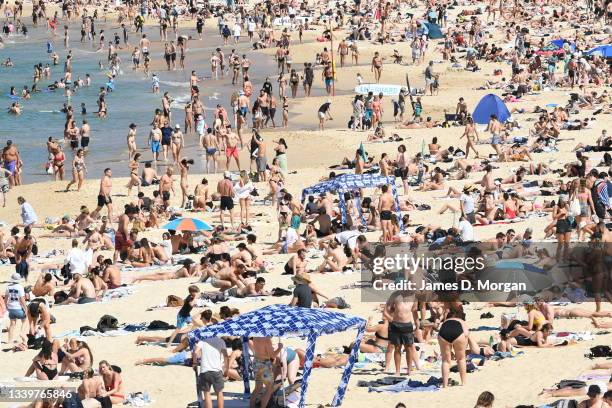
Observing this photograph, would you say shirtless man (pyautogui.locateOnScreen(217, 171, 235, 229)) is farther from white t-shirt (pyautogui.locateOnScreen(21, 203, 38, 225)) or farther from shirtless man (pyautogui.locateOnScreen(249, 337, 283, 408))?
shirtless man (pyautogui.locateOnScreen(249, 337, 283, 408))

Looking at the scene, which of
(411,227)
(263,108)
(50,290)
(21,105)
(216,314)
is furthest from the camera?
(21,105)

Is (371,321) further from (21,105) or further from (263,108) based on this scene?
(21,105)

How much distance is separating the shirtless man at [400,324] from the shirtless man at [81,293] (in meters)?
6.05

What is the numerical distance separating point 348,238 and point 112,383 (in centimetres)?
736

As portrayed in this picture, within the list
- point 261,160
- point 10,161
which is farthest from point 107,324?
point 10,161

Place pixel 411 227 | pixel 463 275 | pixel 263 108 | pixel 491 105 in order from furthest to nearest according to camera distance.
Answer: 1. pixel 263 108
2. pixel 491 105
3. pixel 411 227
4. pixel 463 275

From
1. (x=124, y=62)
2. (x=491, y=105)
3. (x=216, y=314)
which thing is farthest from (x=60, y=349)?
(x=124, y=62)

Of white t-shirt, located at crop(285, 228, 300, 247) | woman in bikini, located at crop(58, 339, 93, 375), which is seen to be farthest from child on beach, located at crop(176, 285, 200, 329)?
white t-shirt, located at crop(285, 228, 300, 247)

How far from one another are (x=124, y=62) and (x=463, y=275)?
34.5 meters

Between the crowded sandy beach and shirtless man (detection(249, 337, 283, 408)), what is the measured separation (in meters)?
0.02

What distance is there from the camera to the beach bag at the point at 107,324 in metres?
16.6

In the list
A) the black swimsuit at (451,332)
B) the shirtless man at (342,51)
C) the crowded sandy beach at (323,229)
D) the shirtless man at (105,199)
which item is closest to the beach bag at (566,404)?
the crowded sandy beach at (323,229)

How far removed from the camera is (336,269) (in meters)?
19.2

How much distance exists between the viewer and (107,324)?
658 inches
